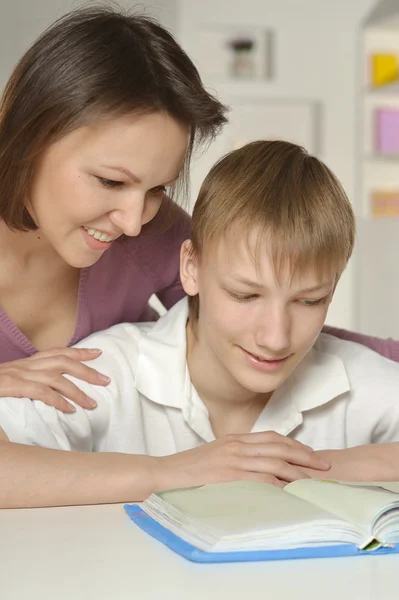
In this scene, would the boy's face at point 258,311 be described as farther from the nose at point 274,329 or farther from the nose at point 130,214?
the nose at point 130,214

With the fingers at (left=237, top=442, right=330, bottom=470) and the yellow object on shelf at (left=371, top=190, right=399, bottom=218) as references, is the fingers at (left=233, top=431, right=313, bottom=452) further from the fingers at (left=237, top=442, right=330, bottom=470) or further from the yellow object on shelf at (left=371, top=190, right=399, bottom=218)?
the yellow object on shelf at (left=371, top=190, right=399, bottom=218)

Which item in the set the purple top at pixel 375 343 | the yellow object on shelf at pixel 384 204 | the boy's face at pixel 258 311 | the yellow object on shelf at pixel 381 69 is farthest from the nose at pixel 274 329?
the yellow object on shelf at pixel 381 69

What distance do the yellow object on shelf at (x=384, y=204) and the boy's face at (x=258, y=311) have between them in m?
4.81

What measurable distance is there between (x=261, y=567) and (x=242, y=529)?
1.7 inches

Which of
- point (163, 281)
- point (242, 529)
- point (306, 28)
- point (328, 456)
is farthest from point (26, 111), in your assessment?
point (306, 28)

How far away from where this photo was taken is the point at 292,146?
1541 millimetres

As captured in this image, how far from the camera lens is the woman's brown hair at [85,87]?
1.40 meters

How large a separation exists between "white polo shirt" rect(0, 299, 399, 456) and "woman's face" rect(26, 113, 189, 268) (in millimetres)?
209

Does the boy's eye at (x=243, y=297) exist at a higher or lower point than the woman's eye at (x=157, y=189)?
lower

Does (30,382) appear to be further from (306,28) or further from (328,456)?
(306,28)

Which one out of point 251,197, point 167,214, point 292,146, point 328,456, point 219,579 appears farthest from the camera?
point 167,214

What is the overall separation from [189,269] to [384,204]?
15.7 feet

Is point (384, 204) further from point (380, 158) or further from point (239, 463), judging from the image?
point (239, 463)

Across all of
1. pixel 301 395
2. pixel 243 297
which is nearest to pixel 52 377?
pixel 243 297
